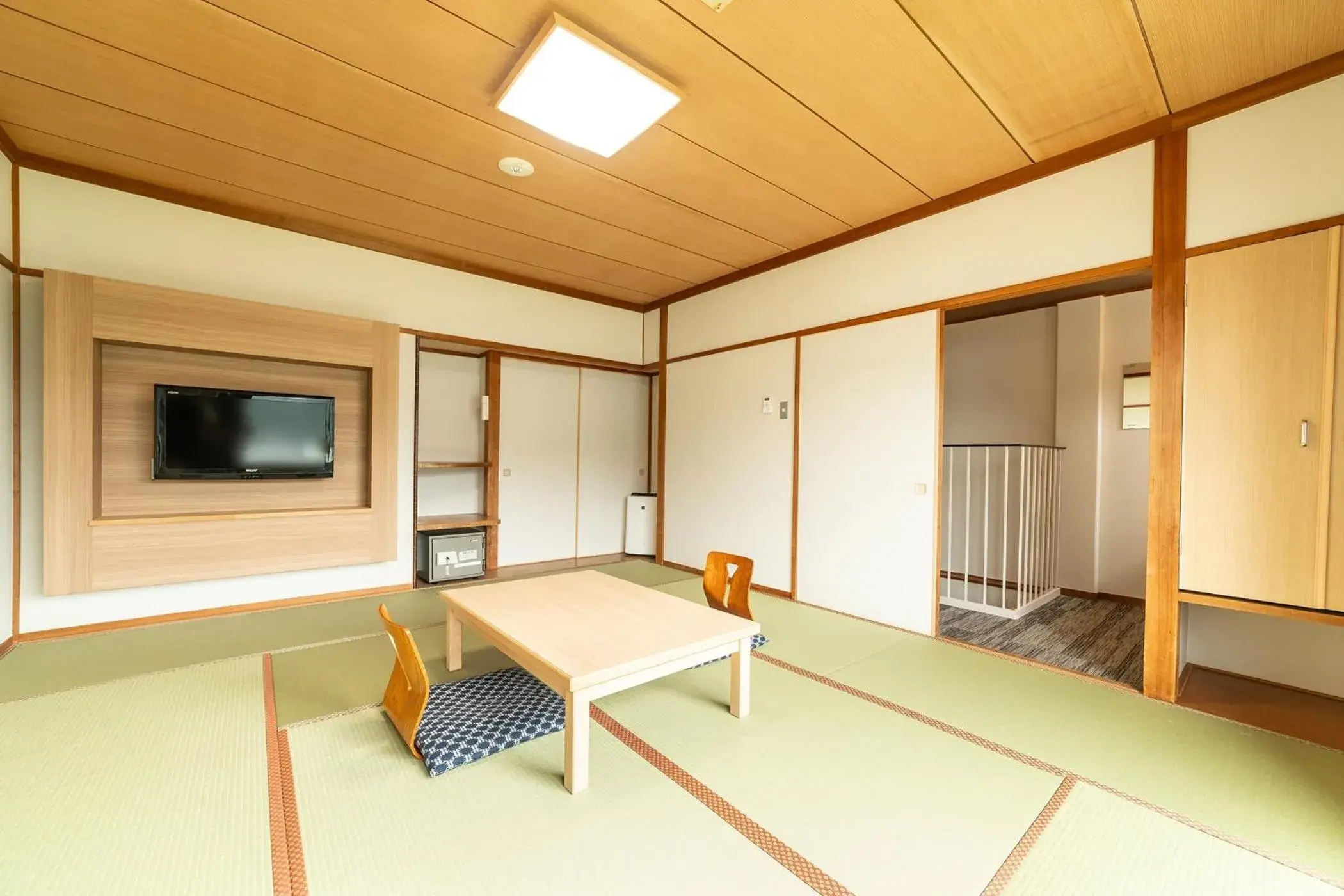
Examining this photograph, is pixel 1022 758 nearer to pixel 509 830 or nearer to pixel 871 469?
pixel 509 830

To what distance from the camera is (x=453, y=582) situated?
16.0 feet

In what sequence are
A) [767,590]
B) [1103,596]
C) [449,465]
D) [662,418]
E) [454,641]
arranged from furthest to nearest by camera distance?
[662,418] < [449,465] < [1103,596] < [767,590] < [454,641]

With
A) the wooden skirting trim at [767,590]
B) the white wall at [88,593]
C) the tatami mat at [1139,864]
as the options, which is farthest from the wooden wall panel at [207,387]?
the tatami mat at [1139,864]

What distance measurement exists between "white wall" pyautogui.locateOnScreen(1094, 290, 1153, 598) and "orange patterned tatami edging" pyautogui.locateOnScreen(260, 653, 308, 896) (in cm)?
584

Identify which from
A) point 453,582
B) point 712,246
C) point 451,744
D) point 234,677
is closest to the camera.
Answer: point 451,744

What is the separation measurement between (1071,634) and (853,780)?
9.05ft

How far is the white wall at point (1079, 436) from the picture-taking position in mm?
4867

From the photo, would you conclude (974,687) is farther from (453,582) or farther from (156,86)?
(156,86)

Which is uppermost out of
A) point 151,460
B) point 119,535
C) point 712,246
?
point 712,246

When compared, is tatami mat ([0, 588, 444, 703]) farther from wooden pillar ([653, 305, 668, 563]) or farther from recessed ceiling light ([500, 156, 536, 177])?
recessed ceiling light ([500, 156, 536, 177])

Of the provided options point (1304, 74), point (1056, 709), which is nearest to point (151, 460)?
point (1056, 709)

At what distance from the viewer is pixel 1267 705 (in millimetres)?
A: 2576

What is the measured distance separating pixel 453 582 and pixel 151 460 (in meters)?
2.26

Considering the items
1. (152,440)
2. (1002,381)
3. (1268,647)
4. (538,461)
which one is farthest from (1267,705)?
(152,440)
